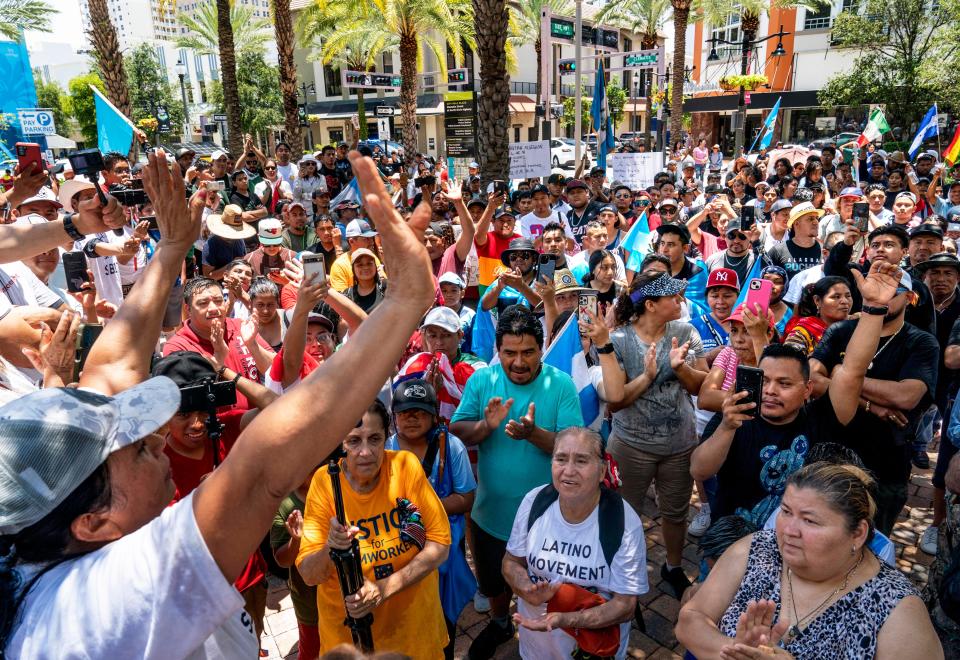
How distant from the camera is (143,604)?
112cm

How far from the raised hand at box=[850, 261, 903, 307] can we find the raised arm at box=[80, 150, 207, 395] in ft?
9.76

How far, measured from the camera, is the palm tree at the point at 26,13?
87.2 ft

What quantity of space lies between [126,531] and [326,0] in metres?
26.6

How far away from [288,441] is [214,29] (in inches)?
1601

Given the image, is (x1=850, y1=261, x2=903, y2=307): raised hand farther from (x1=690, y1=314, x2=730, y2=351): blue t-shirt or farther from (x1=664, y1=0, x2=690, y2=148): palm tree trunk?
(x1=664, y1=0, x2=690, y2=148): palm tree trunk

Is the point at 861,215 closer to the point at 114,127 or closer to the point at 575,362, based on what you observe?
the point at 575,362

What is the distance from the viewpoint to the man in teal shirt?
3496 mm

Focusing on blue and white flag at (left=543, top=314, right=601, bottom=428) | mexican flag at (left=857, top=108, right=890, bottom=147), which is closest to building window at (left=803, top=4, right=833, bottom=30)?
mexican flag at (left=857, top=108, right=890, bottom=147)

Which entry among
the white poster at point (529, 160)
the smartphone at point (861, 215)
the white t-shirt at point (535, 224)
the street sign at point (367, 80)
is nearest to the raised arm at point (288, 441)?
the smartphone at point (861, 215)

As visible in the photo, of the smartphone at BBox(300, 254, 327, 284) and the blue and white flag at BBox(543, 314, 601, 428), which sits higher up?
the smartphone at BBox(300, 254, 327, 284)

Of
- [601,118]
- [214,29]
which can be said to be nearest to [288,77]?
[601,118]

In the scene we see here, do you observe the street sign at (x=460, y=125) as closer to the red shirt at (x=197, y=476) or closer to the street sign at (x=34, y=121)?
the street sign at (x=34, y=121)

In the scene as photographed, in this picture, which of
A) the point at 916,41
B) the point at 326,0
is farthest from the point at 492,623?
the point at 916,41

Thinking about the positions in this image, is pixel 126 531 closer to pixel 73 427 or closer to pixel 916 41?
pixel 73 427
